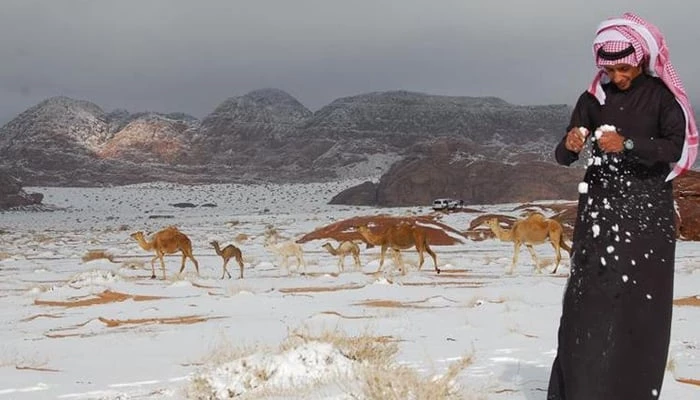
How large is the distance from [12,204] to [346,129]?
3127 inches

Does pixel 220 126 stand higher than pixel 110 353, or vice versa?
pixel 220 126

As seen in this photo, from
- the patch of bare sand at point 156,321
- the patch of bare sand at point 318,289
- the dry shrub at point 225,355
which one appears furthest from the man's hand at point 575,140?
the patch of bare sand at point 318,289

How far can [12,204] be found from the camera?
66.7 m

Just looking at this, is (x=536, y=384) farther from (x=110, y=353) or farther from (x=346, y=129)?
(x=346, y=129)

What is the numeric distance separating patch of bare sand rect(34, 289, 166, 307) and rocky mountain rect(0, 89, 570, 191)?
99.9 metres

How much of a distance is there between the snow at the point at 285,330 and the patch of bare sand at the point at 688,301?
2.75 feet

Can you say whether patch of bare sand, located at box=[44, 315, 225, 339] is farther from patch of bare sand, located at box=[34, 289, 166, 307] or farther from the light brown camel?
the light brown camel

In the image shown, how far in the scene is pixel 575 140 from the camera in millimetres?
3707

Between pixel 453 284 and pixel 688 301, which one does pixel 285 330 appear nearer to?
pixel 688 301

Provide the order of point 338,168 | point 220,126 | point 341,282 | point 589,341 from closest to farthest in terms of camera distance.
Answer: point 589,341
point 341,282
point 338,168
point 220,126

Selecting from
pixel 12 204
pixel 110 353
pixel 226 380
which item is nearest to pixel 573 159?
pixel 226 380

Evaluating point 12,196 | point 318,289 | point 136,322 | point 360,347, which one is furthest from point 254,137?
point 360,347

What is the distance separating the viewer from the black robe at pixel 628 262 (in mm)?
3592

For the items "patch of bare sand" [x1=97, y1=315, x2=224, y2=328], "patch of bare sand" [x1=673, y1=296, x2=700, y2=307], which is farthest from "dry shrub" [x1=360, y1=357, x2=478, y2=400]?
"patch of bare sand" [x1=673, y1=296, x2=700, y2=307]
